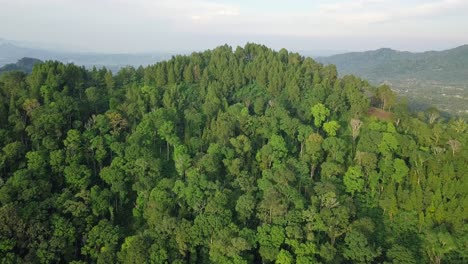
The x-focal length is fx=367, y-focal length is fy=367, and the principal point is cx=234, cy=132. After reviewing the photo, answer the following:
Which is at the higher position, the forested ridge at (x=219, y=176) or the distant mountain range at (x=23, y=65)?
the distant mountain range at (x=23, y=65)

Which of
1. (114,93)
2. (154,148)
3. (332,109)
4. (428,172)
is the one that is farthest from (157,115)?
(428,172)

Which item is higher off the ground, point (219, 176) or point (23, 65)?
point (23, 65)

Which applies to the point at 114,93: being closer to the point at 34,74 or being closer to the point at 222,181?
the point at 34,74

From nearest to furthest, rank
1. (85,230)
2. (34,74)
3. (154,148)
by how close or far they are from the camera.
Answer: (85,230)
(154,148)
(34,74)

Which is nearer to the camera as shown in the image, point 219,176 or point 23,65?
point 219,176

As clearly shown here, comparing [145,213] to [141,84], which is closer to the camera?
[145,213]

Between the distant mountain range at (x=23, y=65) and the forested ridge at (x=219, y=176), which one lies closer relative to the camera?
the forested ridge at (x=219, y=176)

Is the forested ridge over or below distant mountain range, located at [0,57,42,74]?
below

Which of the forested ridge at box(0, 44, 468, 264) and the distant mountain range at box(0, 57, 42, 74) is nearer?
the forested ridge at box(0, 44, 468, 264)
